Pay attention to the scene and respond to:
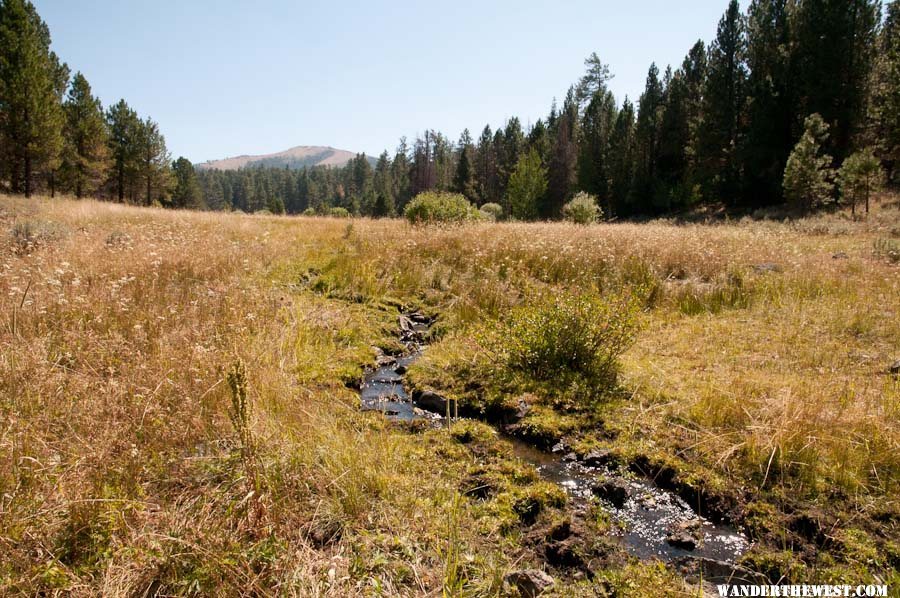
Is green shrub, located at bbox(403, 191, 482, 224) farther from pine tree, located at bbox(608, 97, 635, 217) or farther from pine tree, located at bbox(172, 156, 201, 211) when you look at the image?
pine tree, located at bbox(172, 156, 201, 211)

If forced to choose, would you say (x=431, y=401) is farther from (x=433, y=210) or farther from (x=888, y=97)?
(x=888, y=97)

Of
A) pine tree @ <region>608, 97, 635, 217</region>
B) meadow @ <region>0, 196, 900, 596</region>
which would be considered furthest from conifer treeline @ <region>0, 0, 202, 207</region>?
pine tree @ <region>608, 97, 635, 217</region>

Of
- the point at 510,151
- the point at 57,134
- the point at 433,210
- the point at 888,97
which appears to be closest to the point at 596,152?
the point at 510,151

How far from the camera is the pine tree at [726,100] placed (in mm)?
34875

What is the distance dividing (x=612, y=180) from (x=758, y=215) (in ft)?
55.1

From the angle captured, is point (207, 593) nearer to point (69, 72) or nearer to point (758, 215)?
point (758, 215)

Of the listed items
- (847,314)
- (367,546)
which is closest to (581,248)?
(847,314)

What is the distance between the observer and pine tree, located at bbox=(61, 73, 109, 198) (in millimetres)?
30375

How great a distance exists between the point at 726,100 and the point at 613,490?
1677 inches

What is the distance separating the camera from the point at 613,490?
3.03 metres

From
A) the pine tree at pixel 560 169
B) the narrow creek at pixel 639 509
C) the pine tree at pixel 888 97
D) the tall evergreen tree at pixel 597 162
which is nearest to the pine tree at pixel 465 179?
the pine tree at pixel 560 169

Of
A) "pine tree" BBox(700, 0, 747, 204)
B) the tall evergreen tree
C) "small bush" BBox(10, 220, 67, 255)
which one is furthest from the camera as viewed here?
the tall evergreen tree

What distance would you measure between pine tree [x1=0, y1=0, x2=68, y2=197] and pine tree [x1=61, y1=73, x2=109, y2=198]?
738 cm

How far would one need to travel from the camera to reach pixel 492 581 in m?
2.07
